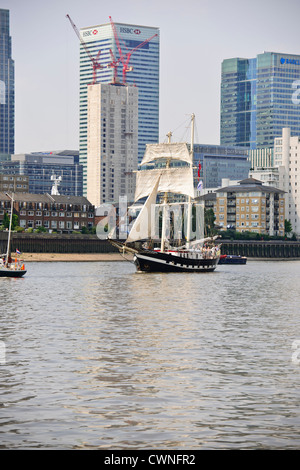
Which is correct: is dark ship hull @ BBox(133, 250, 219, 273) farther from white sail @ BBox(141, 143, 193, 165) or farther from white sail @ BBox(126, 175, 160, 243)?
white sail @ BBox(141, 143, 193, 165)

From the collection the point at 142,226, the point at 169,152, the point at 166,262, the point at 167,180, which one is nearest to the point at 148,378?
the point at 142,226

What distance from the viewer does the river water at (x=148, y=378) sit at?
2600cm

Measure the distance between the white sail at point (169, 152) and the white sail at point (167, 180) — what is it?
2.25 m

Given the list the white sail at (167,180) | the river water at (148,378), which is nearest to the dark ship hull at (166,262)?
the white sail at (167,180)

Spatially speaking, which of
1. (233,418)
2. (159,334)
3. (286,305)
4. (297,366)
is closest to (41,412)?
(233,418)

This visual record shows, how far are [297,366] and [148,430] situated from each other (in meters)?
13.2

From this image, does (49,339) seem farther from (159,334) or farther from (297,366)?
(297,366)

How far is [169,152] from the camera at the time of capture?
6299 inches

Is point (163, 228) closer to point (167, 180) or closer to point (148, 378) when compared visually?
point (167, 180)

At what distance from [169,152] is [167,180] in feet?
18.0

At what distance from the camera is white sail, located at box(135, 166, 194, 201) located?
157 m

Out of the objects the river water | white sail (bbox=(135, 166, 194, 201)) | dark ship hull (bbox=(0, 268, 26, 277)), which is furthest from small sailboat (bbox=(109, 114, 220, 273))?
the river water

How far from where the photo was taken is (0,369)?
36531 mm

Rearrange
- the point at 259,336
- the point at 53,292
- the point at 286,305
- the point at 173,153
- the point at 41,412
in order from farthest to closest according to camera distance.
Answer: the point at 173,153
the point at 53,292
the point at 286,305
the point at 259,336
the point at 41,412
